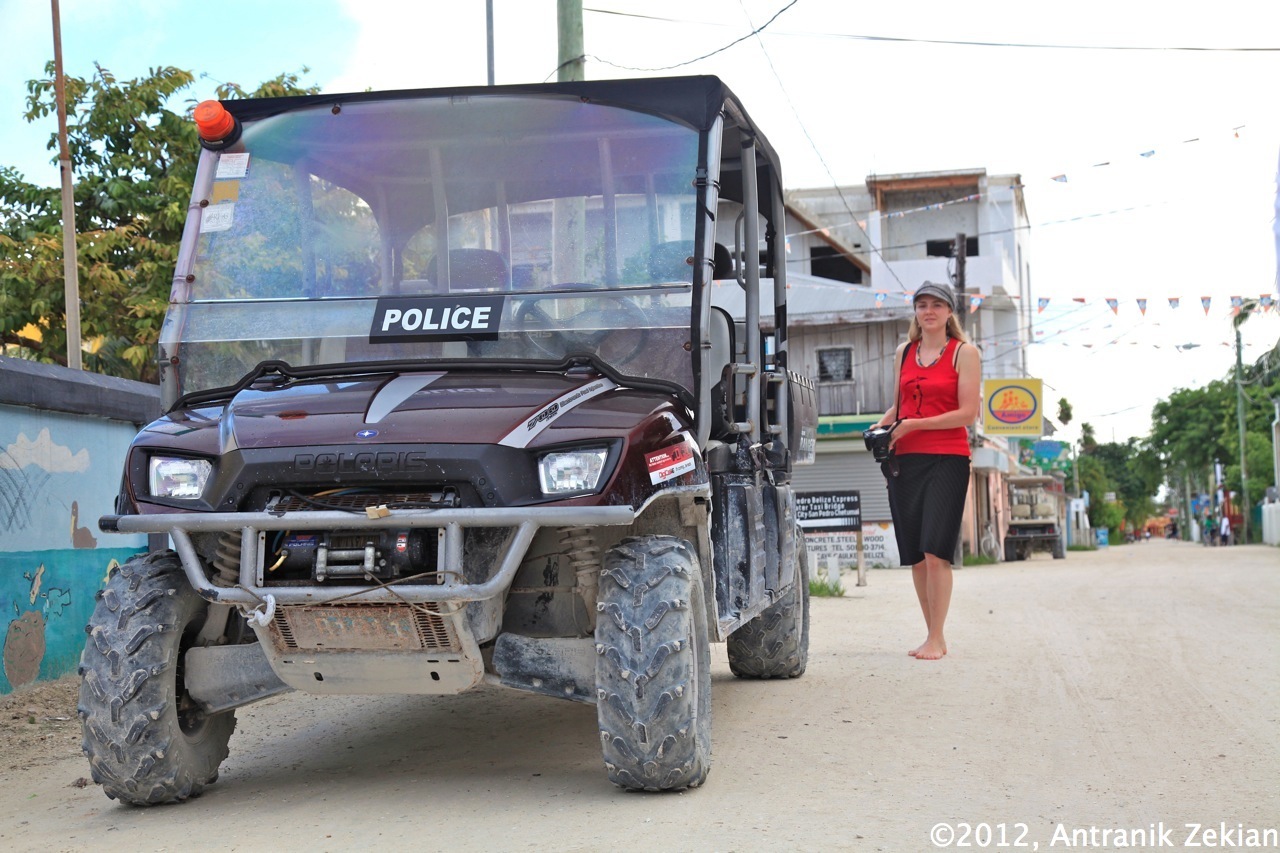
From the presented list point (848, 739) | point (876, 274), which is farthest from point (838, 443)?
point (848, 739)

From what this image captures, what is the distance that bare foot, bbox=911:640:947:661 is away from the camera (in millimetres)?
8078

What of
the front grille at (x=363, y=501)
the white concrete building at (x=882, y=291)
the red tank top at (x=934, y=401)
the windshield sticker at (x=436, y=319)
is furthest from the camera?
the white concrete building at (x=882, y=291)

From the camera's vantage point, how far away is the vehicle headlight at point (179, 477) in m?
4.33

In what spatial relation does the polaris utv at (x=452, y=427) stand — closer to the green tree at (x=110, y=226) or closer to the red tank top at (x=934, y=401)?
the red tank top at (x=934, y=401)

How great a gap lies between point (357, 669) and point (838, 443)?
2662 centimetres

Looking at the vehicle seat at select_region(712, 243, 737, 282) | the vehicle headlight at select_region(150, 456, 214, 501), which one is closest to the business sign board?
the vehicle seat at select_region(712, 243, 737, 282)

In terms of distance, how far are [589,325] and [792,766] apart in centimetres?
175

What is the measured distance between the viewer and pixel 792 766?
16.5 ft

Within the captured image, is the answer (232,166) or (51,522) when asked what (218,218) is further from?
(51,522)

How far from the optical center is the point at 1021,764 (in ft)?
16.2

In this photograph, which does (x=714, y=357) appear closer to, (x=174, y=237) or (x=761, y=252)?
(x=761, y=252)

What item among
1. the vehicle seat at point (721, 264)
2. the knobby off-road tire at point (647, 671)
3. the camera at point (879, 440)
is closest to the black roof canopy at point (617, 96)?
the vehicle seat at point (721, 264)

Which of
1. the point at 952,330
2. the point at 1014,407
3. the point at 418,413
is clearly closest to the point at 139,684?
the point at 418,413

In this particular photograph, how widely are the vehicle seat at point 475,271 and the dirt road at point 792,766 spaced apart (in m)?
1.80
